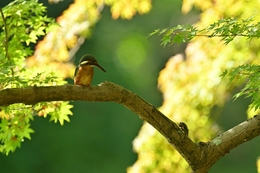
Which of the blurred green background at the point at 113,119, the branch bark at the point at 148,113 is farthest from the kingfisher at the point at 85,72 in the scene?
the blurred green background at the point at 113,119

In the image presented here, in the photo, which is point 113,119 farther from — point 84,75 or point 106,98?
point 106,98

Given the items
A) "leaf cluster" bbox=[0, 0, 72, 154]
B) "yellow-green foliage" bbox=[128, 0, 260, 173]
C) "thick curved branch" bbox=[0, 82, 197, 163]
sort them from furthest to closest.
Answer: "yellow-green foliage" bbox=[128, 0, 260, 173], "leaf cluster" bbox=[0, 0, 72, 154], "thick curved branch" bbox=[0, 82, 197, 163]

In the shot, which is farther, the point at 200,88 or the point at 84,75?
the point at 200,88

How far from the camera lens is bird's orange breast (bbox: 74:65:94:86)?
67.5 inches

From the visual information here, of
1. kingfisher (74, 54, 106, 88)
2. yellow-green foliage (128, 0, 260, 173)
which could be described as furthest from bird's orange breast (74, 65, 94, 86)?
yellow-green foliage (128, 0, 260, 173)

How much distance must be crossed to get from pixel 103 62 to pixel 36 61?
2.20 meters

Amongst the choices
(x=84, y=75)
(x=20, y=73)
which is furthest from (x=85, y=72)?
(x=20, y=73)

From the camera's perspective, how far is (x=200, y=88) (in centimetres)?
266

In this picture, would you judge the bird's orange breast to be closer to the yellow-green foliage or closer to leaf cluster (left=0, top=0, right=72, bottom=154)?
leaf cluster (left=0, top=0, right=72, bottom=154)

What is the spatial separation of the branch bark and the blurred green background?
2902 mm

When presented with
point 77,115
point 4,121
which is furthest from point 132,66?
point 4,121

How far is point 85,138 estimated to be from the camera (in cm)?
511

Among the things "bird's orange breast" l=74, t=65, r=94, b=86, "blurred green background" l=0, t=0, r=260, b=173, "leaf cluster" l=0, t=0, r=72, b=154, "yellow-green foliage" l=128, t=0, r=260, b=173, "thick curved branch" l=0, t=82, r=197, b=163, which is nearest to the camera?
"thick curved branch" l=0, t=82, r=197, b=163

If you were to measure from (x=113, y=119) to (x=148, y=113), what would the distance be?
11.3ft
